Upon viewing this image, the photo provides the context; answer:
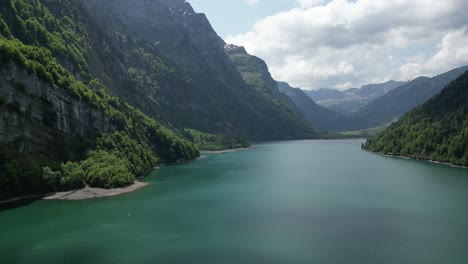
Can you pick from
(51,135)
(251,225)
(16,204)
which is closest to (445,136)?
(251,225)

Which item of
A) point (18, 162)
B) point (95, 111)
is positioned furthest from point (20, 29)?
point (18, 162)

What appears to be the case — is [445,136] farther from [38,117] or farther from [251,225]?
[38,117]

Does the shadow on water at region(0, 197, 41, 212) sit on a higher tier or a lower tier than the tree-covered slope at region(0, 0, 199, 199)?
lower

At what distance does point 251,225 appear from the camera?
2825 inches

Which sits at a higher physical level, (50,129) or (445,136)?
(50,129)

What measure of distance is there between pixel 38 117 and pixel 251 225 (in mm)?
63562

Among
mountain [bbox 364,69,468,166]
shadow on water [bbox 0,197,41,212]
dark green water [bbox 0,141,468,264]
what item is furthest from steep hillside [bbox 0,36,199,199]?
mountain [bbox 364,69,468,166]

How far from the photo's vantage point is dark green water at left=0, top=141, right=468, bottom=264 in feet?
183

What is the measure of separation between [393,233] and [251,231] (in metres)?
23.1

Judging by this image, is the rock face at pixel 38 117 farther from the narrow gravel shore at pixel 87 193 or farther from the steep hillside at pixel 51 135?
the narrow gravel shore at pixel 87 193

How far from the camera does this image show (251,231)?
222ft

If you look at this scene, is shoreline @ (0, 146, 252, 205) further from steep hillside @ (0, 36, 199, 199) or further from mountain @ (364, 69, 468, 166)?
mountain @ (364, 69, 468, 166)

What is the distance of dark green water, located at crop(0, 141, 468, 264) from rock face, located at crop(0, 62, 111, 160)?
17.2m

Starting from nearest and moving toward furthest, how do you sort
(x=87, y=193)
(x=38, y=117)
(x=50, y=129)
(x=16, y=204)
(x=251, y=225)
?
(x=251, y=225)
(x=16, y=204)
(x=87, y=193)
(x=38, y=117)
(x=50, y=129)
